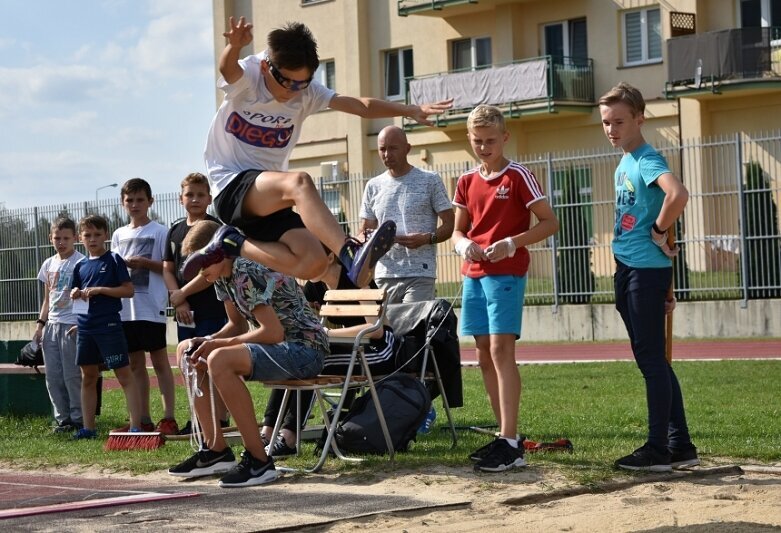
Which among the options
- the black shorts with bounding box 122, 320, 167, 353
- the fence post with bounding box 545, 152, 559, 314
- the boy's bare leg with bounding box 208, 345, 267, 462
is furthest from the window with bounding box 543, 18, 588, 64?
the boy's bare leg with bounding box 208, 345, 267, 462

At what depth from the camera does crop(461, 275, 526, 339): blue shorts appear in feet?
25.3

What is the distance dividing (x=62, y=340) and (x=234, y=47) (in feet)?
15.9

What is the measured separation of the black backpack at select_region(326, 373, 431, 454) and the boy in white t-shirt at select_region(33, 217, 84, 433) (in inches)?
144

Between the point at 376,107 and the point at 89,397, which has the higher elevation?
the point at 376,107

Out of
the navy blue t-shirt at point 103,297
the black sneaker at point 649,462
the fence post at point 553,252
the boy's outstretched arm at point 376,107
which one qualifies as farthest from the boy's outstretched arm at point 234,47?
the fence post at point 553,252

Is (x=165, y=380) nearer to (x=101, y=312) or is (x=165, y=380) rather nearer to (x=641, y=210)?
(x=101, y=312)

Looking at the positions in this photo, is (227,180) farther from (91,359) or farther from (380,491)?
(91,359)

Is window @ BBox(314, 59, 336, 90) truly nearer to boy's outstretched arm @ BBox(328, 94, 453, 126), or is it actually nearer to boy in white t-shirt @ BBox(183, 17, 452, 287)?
boy's outstretched arm @ BBox(328, 94, 453, 126)

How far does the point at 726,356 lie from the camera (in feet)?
58.4

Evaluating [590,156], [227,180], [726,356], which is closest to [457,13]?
[590,156]

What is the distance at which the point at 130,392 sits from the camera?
406 inches

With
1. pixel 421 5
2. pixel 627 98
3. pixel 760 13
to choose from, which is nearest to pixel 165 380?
pixel 627 98

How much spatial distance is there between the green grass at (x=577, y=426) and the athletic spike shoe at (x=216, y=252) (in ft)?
4.78

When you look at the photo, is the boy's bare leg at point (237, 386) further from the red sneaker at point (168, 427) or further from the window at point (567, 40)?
the window at point (567, 40)
